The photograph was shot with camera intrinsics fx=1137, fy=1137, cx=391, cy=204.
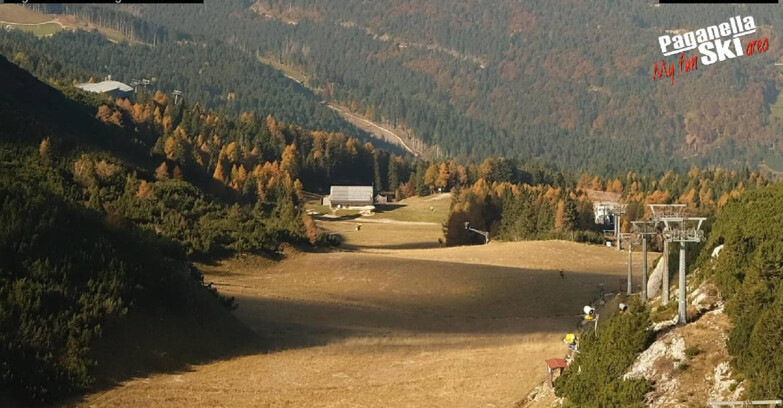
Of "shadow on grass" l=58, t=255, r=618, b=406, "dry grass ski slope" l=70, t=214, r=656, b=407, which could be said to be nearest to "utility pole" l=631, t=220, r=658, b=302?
"dry grass ski slope" l=70, t=214, r=656, b=407

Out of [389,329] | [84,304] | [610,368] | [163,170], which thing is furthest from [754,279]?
[163,170]

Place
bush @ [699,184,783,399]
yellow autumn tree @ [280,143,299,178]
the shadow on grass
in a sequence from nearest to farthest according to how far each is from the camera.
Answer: bush @ [699,184,783,399] → the shadow on grass → yellow autumn tree @ [280,143,299,178]

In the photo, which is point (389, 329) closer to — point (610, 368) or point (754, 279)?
point (610, 368)

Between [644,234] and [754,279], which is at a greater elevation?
[644,234]

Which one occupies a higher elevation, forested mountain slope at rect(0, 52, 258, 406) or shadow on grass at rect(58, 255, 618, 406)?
forested mountain slope at rect(0, 52, 258, 406)

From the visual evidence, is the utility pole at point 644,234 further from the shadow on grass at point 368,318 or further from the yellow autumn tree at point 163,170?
the yellow autumn tree at point 163,170

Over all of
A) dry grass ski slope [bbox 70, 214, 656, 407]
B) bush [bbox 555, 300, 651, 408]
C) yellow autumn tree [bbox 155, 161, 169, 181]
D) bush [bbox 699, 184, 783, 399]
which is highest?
yellow autumn tree [bbox 155, 161, 169, 181]

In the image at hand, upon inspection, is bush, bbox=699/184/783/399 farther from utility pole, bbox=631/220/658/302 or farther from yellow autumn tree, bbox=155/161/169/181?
yellow autumn tree, bbox=155/161/169/181

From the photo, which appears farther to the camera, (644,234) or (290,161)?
(290,161)

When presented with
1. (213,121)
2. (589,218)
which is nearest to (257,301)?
(589,218)
